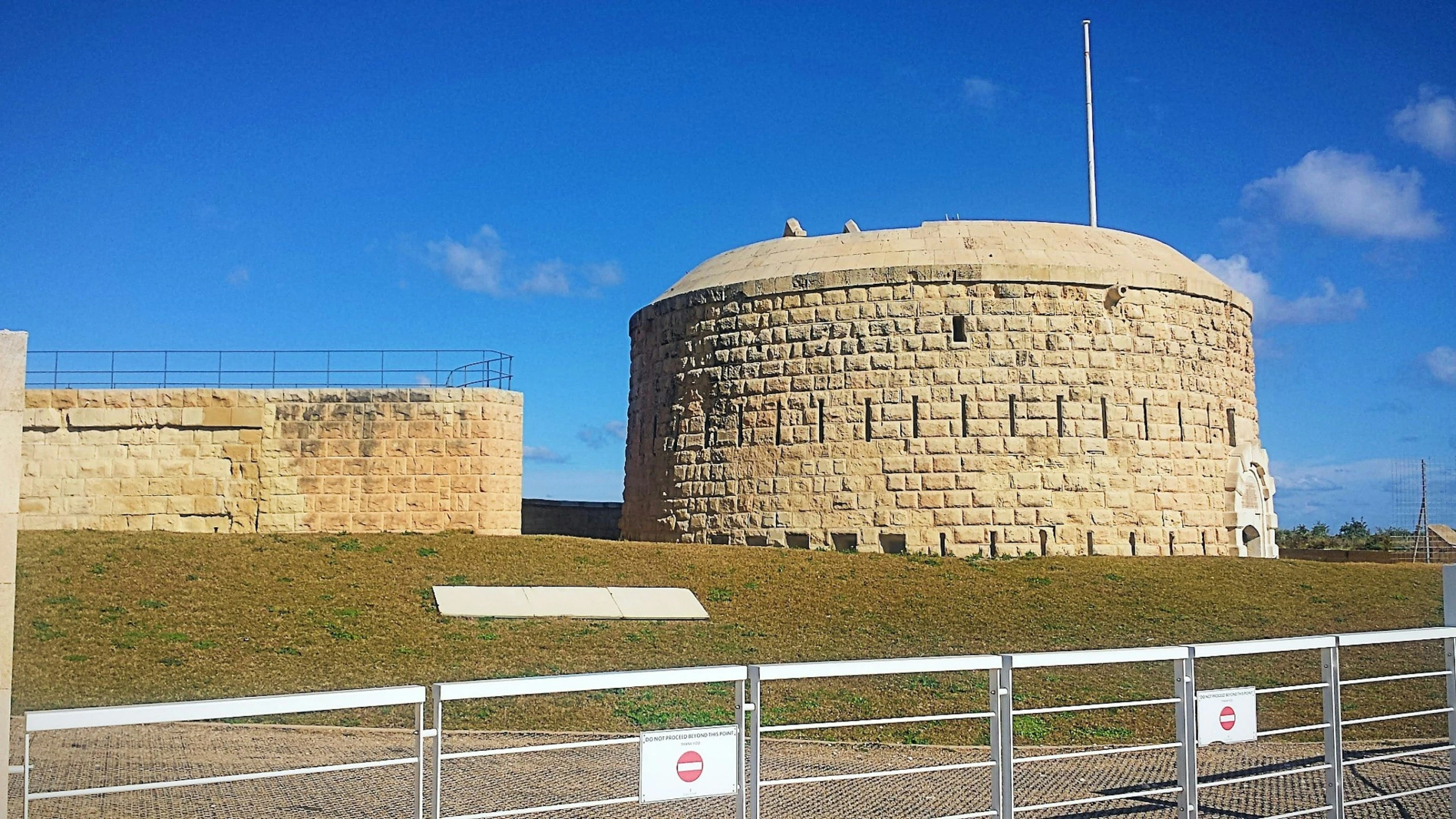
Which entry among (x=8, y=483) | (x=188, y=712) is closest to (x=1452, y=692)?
(x=188, y=712)

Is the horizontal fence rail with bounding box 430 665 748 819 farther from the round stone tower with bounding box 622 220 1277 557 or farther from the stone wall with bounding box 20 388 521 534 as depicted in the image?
the stone wall with bounding box 20 388 521 534

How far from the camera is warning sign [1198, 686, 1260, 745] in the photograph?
646 centimetres

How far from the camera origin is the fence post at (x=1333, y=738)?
22.5 feet

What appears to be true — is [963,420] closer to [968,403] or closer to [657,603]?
[968,403]

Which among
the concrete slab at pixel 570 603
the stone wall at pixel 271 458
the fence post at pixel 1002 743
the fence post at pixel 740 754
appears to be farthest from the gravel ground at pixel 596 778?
the stone wall at pixel 271 458

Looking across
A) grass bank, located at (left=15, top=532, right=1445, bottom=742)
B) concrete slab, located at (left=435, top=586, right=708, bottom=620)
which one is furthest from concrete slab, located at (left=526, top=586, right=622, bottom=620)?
grass bank, located at (left=15, top=532, right=1445, bottom=742)

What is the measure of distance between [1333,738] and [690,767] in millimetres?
3822

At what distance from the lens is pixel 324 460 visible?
23453mm

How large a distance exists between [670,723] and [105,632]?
6.51m

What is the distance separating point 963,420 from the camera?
877 inches

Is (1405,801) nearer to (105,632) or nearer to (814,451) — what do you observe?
(105,632)

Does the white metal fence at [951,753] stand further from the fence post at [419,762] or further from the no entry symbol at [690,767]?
the no entry symbol at [690,767]

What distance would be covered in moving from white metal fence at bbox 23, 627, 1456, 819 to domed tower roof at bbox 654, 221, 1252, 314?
1079cm

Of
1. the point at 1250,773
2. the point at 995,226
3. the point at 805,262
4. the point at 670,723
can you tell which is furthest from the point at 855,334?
the point at 1250,773
